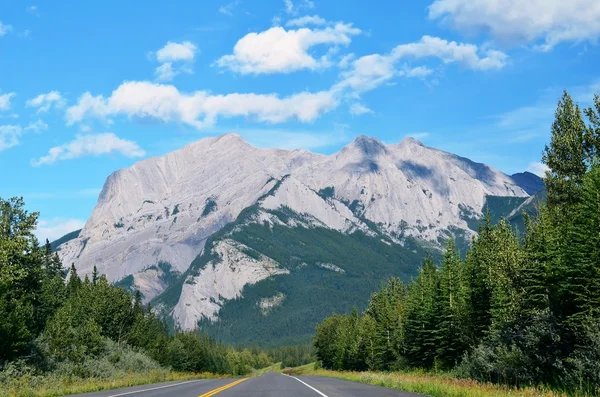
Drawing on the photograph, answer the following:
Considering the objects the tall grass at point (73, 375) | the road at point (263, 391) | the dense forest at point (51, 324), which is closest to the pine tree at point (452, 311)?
the road at point (263, 391)

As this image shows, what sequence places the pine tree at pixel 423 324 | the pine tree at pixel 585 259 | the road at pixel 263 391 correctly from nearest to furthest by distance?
the road at pixel 263 391 < the pine tree at pixel 585 259 < the pine tree at pixel 423 324

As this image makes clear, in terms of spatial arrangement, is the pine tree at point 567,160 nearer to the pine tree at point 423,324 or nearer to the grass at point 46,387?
the pine tree at point 423,324

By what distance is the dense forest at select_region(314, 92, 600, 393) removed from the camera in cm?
3362

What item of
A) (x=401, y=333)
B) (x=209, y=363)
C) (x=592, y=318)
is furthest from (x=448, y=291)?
(x=209, y=363)

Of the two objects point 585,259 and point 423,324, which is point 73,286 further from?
point 585,259

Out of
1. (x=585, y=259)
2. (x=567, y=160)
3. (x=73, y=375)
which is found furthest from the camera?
(x=567, y=160)

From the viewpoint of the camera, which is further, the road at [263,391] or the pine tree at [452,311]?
the pine tree at [452,311]

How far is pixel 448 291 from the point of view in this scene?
64.1m

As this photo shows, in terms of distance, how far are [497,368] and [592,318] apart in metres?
11.0

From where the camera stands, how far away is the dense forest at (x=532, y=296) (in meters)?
33.6

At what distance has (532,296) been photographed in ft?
132

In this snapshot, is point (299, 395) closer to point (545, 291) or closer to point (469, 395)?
point (469, 395)

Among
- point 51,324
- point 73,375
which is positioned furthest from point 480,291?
point 51,324

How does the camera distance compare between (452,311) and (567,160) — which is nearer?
(567,160)
